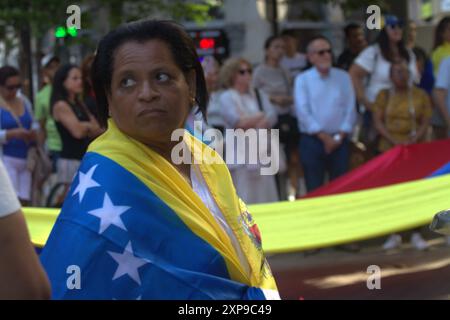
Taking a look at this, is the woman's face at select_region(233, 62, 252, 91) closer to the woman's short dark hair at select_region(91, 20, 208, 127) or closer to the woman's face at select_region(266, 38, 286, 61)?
the woman's face at select_region(266, 38, 286, 61)

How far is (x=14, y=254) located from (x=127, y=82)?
1.17m

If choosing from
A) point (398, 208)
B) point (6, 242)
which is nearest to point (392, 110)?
point (398, 208)

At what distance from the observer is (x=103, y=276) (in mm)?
2924

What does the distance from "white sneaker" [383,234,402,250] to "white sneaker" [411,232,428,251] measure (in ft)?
0.36

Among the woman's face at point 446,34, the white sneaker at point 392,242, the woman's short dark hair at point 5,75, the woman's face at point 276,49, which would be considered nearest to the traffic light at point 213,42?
the woman's face at point 276,49

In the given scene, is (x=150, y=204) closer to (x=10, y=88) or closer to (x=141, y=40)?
(x=141, y=40)

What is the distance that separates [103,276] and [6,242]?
2.48 ft

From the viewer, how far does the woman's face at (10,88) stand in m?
9.63

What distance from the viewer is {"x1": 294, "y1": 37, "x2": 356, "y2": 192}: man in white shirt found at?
9.27 meters

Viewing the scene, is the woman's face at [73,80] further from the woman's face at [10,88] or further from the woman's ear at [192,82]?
the woman's ear at [192,82]

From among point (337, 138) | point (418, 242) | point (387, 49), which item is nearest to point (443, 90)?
point (387, 49)

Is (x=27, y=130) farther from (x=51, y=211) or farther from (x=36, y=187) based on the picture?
(x=51, y=211)

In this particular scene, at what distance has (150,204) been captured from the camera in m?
3.05

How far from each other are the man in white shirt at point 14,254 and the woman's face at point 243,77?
703 cm
